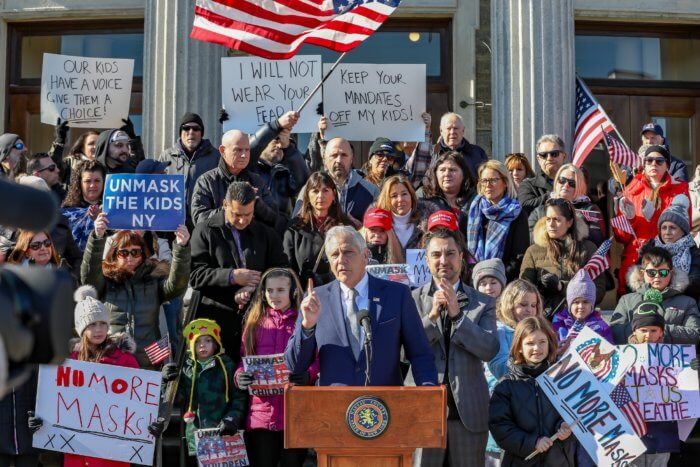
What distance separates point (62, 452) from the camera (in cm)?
744

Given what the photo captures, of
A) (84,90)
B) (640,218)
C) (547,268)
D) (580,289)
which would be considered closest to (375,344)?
(580,289)

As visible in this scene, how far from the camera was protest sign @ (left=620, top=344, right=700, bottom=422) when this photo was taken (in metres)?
7.18

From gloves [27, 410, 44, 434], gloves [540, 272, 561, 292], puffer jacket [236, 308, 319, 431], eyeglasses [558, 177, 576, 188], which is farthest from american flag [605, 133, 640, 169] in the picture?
gloves [27, 410, 44, 434]

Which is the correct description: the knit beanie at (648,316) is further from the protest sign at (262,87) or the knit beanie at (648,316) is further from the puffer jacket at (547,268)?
the protest sign at (262,87)

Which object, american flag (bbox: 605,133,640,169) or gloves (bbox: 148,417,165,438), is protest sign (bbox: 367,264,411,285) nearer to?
gloves (bbox: 148,417,165,438)

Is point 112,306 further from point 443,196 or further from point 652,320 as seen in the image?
point 652,320

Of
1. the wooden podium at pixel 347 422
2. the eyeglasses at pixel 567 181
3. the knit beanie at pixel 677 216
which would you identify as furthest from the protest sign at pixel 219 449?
the knit beanie at pixel 677 216

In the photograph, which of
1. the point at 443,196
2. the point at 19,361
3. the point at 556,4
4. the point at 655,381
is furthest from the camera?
the point at 556,4

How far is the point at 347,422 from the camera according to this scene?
205 inches

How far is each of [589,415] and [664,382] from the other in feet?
2.73

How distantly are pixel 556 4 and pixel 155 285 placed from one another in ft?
19.1

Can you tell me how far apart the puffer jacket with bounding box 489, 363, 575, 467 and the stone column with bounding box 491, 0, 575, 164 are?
5.11 m

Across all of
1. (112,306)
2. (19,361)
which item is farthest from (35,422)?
(19,361)

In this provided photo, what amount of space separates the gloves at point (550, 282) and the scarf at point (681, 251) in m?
1.08
